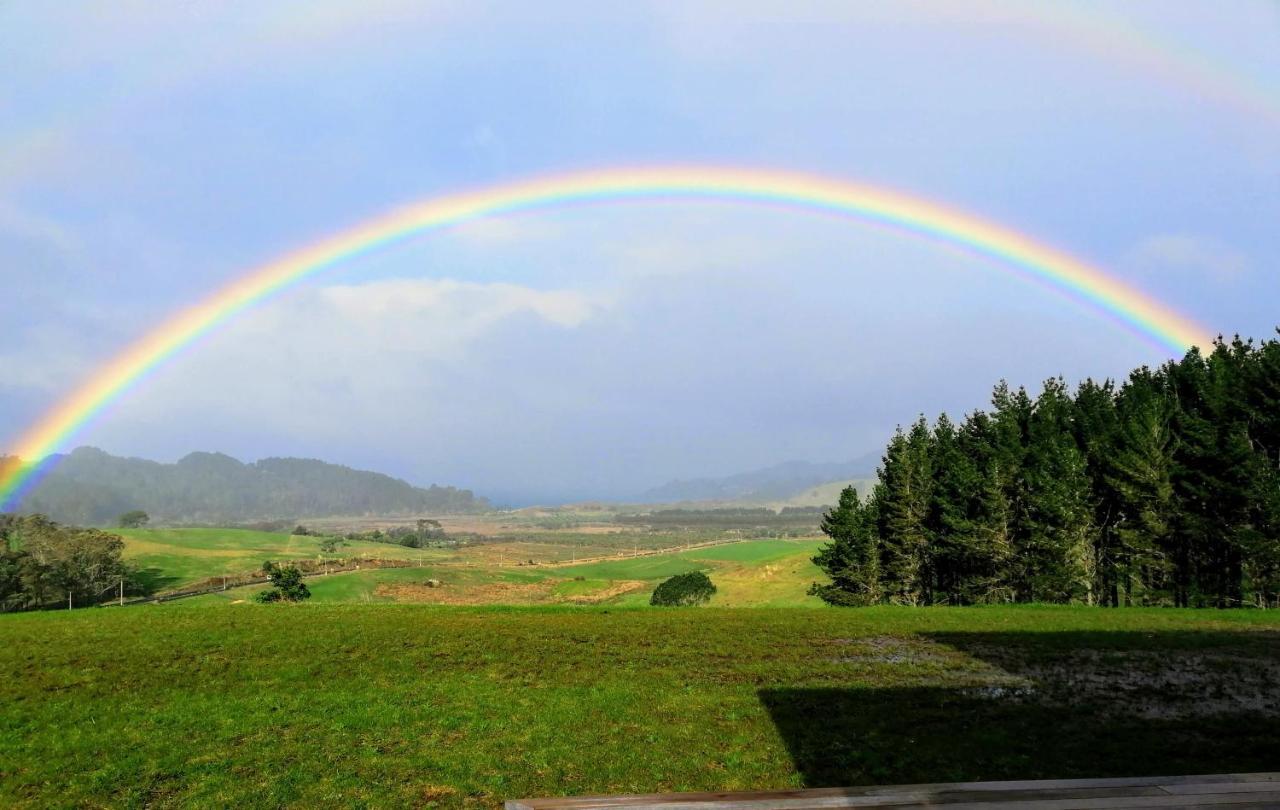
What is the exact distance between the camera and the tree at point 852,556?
51469 millimetres

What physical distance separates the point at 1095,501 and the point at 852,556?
1648 cm

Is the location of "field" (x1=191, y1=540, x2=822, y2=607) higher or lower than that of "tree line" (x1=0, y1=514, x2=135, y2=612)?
lower

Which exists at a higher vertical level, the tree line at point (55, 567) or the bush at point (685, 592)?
the tree line at point (55, 567)

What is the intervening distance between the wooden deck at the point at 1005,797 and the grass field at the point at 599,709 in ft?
15.4

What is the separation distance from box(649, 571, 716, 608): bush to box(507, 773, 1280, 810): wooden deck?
61238mm

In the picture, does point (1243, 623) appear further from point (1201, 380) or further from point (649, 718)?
point (649, 718)

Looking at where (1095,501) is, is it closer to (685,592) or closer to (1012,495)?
(1012,495)

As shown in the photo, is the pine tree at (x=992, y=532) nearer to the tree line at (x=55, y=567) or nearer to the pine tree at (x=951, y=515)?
the pine tree at (x=951, y=515)

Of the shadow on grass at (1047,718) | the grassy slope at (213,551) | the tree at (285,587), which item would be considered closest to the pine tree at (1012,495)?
the shadow on grass at (1047,718)

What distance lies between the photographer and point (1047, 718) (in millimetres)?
13156

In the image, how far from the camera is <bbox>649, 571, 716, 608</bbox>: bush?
2623 inches

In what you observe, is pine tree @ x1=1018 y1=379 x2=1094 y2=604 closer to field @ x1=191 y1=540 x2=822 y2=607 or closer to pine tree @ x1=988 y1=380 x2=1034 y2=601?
pine tree @ x1=988 y1=380 x2=1034 y2=601

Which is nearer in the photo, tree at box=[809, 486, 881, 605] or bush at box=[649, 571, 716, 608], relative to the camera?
tree at box=[809, 486, 881, 605]

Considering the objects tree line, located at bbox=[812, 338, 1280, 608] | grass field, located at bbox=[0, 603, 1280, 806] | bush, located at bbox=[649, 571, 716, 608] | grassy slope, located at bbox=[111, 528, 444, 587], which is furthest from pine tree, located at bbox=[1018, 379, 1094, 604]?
grassy slope, located at bbox=[111, 528, 444, 587]
